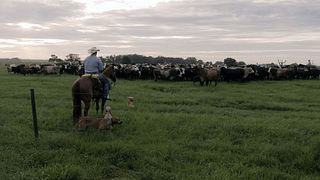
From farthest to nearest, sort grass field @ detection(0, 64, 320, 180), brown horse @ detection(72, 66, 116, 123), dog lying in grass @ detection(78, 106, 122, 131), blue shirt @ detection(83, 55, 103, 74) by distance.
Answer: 1. blue shirt @ detection(83, 55, 103, 74)
2. brown horse @ detection(72, 66, 116, 123)
3. dog lying in grass @ detection(78, 106, 122, 131)
4. grass field @ detection(0, 64, 320, 180)

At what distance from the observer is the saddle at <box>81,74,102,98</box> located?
14.4 metres

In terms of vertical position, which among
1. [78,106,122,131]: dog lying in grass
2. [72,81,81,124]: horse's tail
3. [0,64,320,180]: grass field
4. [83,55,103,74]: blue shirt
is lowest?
[0,64,320,180]: grass field

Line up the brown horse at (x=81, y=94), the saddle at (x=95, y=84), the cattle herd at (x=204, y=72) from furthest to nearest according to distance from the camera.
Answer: the cattle herd at (x=204, y=72), the saddle at (x=95, y=84), the brown horse at (x=81, y=94)

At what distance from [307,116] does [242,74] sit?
66.2 ft

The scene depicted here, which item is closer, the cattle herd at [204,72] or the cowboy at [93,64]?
the cowboy at [93,64]

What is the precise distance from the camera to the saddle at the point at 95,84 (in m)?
14.4

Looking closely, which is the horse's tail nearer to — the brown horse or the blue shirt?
the brown horse

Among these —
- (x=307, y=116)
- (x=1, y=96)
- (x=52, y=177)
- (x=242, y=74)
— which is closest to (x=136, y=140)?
(x=52, y=177)

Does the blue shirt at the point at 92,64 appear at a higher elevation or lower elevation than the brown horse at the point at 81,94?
higher

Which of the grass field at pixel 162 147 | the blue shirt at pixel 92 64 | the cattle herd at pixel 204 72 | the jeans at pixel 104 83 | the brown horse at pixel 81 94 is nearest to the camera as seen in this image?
the grass field at pixel 162 147

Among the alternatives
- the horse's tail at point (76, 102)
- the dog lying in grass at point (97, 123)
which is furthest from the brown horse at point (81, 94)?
the dog lying in grass at point (97, 123)

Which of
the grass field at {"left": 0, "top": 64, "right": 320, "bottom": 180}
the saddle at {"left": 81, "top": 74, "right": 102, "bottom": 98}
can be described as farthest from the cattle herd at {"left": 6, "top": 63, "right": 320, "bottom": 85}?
the saddle at {"left": 81, "top": 74, "right": 102, "bottom": 98}

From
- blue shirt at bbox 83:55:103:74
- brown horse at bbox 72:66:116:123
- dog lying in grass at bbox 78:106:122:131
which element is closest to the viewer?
dog lying in grass at bbox 78:106:122:131

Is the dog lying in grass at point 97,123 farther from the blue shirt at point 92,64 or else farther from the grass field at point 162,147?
the blue shirt at point 92,64
